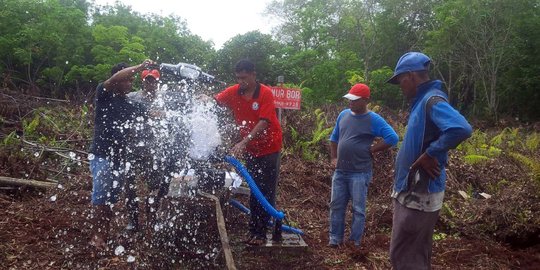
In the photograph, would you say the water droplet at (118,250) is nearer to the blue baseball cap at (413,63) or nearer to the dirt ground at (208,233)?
A: the dirt ground at (208,233)

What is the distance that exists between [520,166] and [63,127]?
32.3 ft

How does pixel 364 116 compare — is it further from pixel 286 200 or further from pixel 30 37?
pixel 30 37

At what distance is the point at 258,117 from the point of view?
5.10m

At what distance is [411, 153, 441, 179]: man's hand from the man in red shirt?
7.08ft

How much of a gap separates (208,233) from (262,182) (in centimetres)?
87

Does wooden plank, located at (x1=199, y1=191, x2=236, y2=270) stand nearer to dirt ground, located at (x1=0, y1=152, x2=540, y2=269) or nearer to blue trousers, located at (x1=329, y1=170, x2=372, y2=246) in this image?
dirt ground, located at (x1=0, y1=152, x2=540, y2=269)

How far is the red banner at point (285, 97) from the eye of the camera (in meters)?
8.06

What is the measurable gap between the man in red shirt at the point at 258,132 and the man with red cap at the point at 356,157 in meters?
0.81

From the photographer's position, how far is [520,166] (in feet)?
29.2

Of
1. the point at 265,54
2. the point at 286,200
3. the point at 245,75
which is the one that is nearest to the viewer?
the point at 245,75

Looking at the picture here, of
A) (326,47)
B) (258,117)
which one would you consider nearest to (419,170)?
(258,117)

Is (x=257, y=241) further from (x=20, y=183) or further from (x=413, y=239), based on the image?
(x=20, y=183)

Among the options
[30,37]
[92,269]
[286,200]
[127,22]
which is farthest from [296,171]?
[127,22]

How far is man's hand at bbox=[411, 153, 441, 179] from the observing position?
10.2 ft
